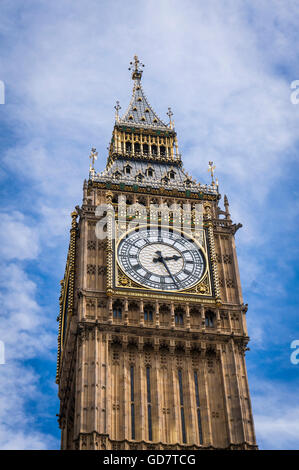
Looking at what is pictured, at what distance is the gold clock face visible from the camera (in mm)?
56031

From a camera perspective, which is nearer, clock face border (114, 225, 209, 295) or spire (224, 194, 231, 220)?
clock face border (114, 225, 209, 295)

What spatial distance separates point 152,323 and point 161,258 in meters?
4.93

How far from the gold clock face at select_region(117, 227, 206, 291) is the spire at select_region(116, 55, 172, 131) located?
1552 cm

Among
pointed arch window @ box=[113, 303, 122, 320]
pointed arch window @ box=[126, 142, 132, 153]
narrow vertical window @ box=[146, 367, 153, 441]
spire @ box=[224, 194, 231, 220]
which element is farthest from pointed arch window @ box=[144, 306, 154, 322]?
pointed arch window @ box=[126, 142, 132, 153]

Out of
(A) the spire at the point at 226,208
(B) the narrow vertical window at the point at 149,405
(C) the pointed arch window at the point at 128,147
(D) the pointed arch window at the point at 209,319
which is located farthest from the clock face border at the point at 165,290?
(C) the pointed arch window at the point at 128,147

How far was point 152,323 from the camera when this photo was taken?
5388 centimetres

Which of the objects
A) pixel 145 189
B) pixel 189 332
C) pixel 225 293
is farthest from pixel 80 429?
pixel 145 189

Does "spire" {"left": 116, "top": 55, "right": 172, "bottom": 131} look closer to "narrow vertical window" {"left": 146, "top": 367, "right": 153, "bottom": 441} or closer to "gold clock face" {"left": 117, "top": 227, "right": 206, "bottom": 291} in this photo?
"gold clock face" {"left": 117, "top": 227, "right": 206, "bottom": 291}

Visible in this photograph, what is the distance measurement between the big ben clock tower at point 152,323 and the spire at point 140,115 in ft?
29.8

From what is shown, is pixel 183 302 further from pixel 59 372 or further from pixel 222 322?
pixel 59 372

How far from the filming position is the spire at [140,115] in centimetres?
7288

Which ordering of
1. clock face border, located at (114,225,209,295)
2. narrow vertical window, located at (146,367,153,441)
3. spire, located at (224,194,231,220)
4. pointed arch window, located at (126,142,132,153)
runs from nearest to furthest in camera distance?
1. narrow vertical window, located at (146,367,153,441)
2. clock face border, located at (114,225,209,295)
3. spire, located at (224,194,231,220)
4. pointed arch window, located at (126,142,132,153)
